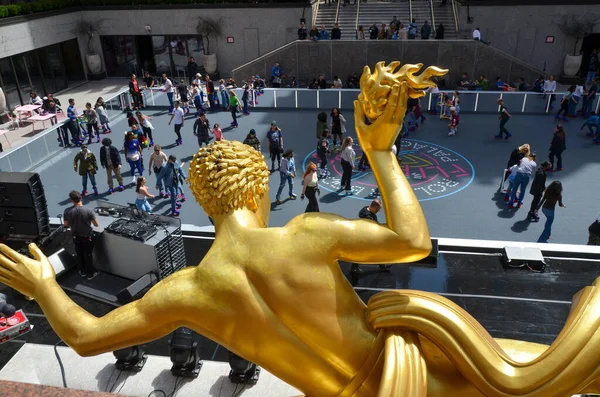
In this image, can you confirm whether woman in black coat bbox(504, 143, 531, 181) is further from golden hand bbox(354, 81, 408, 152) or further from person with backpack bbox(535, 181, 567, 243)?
golden hand bbox(354, 81, 408, 152)

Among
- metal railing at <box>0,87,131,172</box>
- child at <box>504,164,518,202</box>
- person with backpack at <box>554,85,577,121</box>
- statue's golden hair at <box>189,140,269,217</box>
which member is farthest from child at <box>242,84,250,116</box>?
statue's golden hair at <box>189,140,269,217</box>

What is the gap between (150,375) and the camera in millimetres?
7102

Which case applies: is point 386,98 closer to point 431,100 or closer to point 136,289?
point 136,289

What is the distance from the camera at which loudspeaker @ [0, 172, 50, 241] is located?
34.6 feet

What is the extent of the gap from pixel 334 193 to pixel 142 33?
18984 mm

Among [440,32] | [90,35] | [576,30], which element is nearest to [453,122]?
[440,32]

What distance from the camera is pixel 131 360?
7.11 meters

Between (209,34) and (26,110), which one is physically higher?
(209,34)

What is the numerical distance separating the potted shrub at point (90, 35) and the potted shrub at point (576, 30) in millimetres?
22911

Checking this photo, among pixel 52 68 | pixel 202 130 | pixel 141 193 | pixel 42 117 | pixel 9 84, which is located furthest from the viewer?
pixel 52 68

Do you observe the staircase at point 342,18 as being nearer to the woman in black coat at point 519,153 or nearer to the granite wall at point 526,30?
the granite wall at point 526,30

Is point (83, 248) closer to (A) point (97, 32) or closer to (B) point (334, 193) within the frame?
(B) point (334, 193)

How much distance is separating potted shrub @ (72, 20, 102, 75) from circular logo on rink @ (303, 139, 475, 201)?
17395mm

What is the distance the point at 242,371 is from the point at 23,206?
6.59 meters
